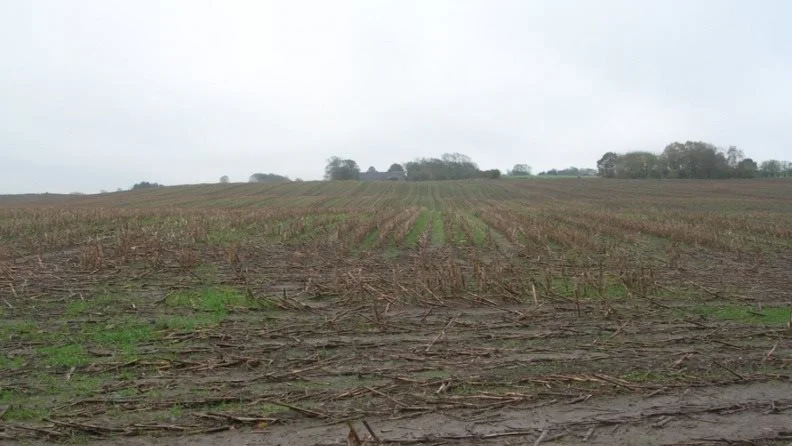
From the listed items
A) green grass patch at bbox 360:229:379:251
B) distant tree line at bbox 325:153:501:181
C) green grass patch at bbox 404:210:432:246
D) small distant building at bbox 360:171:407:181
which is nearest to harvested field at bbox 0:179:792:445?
green grass patch at bbox 360:229:379:251

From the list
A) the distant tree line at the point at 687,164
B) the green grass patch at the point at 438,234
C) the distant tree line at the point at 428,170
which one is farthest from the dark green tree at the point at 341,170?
the green grass patch at the point at 438,234

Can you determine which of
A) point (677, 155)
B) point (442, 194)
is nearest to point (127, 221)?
point (442, 194)

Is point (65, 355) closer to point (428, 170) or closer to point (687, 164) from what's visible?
point (687, 164)

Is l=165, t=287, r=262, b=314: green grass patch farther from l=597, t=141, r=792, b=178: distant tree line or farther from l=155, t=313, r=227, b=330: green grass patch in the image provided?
l=597, t=141, r=792, b=178: distant tree line

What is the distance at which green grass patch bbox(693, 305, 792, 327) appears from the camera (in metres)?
7.96

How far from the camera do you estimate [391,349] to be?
22.0ft

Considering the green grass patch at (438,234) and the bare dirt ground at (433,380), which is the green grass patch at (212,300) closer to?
the bare dirt ground at (433,380)

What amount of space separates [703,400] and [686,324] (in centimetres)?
303

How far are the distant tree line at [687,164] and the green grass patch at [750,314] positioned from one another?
90.4 metres

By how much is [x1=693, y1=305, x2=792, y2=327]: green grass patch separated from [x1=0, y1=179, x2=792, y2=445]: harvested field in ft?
0.19

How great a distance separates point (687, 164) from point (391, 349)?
95.9m

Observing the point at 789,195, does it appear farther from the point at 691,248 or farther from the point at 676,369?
the point at 676,369

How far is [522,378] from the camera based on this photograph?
5.67m

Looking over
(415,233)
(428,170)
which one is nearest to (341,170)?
(428,170)
